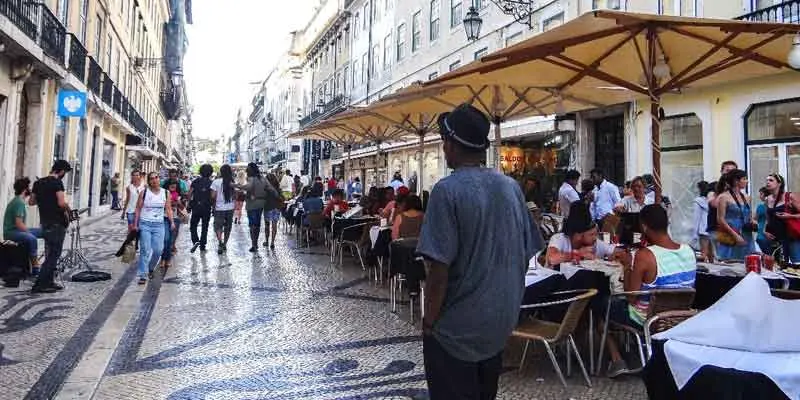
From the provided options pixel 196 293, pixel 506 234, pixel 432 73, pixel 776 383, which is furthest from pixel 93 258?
pixel 432 73

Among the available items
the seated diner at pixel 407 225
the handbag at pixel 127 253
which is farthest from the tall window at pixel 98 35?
the seated diner at pixel 407 225

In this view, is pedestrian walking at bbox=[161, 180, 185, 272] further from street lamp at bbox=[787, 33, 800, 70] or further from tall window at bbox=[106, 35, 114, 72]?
tall window at bbox=[106, 35, 114, 72]

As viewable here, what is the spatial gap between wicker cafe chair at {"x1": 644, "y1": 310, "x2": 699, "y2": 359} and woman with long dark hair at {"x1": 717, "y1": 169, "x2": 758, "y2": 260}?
142 inches

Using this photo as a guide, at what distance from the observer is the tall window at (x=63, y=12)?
14.3 metres

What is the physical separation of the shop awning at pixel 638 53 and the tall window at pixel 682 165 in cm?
559

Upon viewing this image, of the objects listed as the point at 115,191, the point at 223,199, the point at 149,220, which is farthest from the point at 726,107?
the point at 115,191

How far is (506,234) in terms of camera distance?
2043 millimetres

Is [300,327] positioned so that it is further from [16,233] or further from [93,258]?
[93,258]

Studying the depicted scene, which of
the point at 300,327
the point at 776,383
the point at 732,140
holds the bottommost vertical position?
the point at 300,327

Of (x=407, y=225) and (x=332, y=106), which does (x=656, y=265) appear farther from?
(x=332, y=106)

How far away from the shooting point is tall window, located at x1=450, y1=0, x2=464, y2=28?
842 inches

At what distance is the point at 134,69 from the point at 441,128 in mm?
28903

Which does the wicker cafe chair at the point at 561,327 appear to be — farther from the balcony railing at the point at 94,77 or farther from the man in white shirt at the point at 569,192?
the balcony railing at the point at 94,77

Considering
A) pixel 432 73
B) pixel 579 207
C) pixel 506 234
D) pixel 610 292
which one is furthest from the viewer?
pixel 432 73
